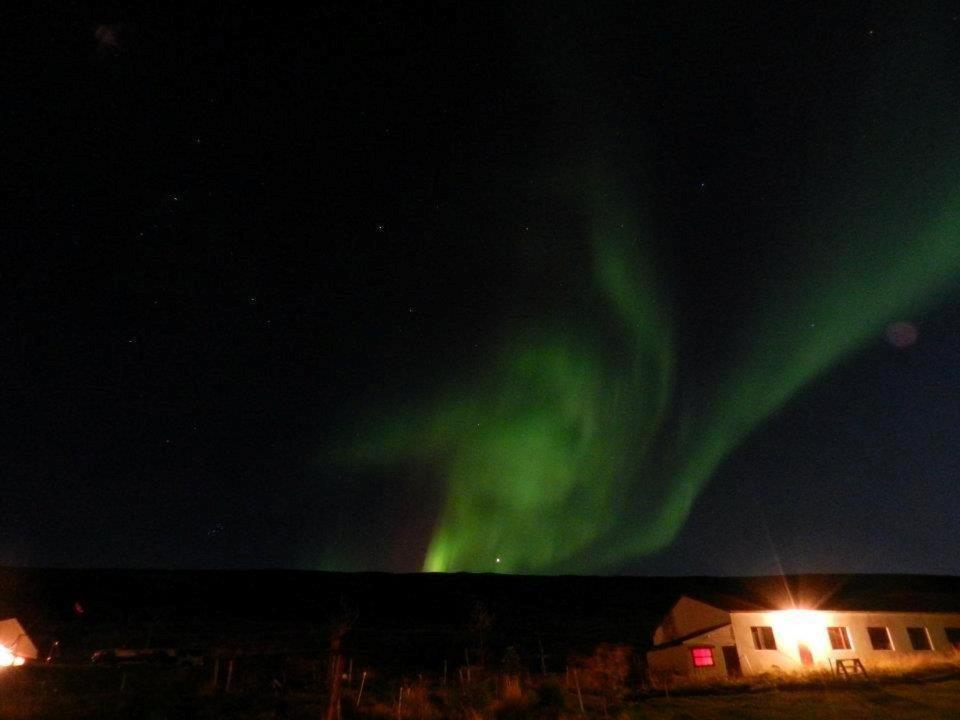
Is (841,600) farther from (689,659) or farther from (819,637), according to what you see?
(689,659)

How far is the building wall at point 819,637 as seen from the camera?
36.2 m

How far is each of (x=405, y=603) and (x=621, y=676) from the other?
50.6 m

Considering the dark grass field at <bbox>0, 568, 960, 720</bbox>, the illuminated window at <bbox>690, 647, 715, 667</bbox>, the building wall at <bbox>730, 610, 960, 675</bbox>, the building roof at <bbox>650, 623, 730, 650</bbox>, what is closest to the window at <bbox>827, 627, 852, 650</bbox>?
the building wall at <bbox>730, 610, 960, 675</bbox>

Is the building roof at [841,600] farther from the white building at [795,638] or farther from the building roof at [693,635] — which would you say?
the building roof at [693,635]

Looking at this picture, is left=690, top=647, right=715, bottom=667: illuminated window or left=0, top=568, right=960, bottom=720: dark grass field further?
left=690, top=647, right=715, bottom=667: illuminated window

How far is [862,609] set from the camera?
38438 millimetres

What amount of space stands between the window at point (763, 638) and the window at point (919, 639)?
9.04 m

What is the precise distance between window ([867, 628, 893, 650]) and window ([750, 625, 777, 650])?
6277mm

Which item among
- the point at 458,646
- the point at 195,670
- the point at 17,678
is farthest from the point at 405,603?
the point at 17,678

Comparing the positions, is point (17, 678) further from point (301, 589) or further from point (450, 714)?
point (301, 589)

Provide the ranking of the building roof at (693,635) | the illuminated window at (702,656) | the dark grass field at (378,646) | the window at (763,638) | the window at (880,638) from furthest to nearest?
the building roof at (693,635) → the window at (880,638) → the illuminated window at (702,656) → the window at (763,638) → the dark grass field at (378,646)

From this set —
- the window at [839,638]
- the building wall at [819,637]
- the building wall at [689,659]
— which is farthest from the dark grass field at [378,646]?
the window at [839,638]

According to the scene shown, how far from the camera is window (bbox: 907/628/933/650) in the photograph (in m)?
38.0

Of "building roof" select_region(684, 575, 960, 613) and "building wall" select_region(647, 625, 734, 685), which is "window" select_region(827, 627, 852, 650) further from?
"building wall" select_region(647, 625, 734, 685)
